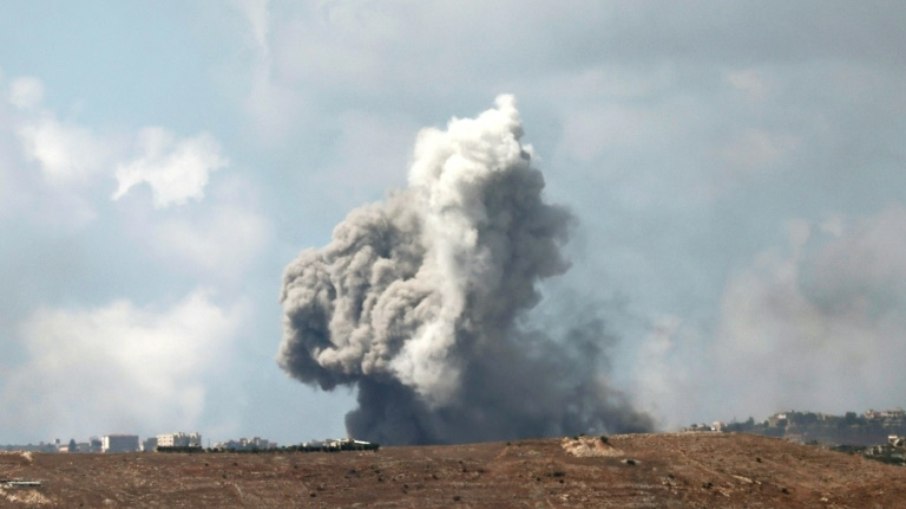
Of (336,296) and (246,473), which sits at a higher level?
(336,296)

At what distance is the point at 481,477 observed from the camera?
123750 mm

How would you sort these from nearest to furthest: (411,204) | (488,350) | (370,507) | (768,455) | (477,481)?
(370,507) → (477,481) → (768,455) → (488,350) → (411,204)

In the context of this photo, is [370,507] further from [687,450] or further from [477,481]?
[687,450]

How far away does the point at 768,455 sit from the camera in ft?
445

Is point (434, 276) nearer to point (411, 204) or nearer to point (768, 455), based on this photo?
point (411, 204)

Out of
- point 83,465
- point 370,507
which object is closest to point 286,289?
point 83,465

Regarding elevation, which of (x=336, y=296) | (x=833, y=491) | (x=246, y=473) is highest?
(x=336, y=296)

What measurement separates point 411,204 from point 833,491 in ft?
242

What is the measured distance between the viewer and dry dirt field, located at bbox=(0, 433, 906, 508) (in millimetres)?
116000

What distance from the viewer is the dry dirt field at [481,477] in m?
116

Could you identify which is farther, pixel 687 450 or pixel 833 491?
pixel 687 450

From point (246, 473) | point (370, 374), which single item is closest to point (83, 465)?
point (246, 473)

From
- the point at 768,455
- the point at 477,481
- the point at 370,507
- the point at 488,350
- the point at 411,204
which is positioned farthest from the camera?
the point at 411,204

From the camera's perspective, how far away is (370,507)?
373 feet
